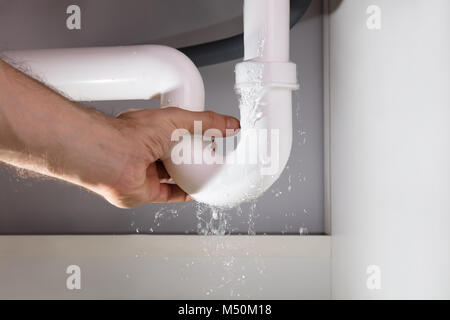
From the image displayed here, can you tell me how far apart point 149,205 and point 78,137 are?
499 mm

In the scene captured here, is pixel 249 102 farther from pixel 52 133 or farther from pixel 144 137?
pixel 52 133

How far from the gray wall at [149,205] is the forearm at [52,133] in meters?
0.47

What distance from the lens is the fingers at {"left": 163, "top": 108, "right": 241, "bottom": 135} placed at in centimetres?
64

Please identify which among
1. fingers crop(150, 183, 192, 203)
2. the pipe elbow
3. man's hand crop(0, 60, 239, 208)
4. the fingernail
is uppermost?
the pipe elbow

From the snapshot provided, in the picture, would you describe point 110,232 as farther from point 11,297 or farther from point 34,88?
point 34,88

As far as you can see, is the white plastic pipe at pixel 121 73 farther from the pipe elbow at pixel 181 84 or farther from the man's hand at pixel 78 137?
the man's hand at pixel 78 137

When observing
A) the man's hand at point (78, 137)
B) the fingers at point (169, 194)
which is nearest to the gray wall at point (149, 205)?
the fingers at point (169, 194)

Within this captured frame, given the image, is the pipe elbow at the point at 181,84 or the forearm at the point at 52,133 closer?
the forearm at the point at 52,133

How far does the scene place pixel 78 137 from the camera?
0.57m

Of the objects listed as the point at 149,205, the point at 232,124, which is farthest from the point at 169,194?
the point at 149,205

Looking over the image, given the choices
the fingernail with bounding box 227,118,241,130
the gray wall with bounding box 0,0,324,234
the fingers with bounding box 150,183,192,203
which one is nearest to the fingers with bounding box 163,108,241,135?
the fingernail with bounding box 227,118,241,130

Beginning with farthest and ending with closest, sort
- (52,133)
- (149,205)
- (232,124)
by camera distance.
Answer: (149,205)
(232,124)
(52,133)

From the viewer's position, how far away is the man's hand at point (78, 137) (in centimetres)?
56

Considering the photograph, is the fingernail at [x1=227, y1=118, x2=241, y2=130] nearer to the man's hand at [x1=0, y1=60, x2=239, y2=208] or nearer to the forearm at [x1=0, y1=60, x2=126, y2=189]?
the man's hand at [x1=0, y1=60, x2=239, y2=208]
